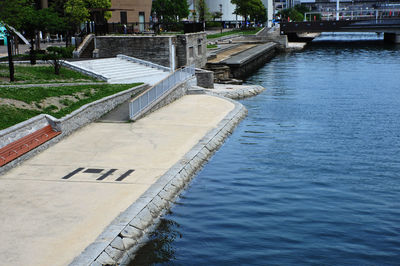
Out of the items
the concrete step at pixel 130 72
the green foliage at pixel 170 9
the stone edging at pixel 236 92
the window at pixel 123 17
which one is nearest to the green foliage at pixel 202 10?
the green foliage at pixel 170 9

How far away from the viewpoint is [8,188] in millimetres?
18719

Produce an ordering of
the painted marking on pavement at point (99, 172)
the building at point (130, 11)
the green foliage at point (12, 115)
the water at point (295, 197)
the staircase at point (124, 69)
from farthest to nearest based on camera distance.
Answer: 1. the building at point (130, 11)
2. the staircase at point (124, 69)
3. the green foliage at point (12, 115)
4. the painted marking on pavement at point (99, 172)
5. the water at point (295, 197)

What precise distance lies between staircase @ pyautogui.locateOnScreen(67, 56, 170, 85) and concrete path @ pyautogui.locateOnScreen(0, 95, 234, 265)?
927 centimetres

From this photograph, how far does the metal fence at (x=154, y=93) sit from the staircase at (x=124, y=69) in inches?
63.9

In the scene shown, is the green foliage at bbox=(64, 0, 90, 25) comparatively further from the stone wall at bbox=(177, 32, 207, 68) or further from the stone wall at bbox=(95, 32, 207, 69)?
the stone wall at bbox=(177, 32, 207, 68)

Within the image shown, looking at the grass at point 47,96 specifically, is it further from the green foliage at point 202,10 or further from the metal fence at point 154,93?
the green foliage at point 202,10

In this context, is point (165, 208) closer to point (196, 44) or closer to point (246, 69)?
point (196, 44)

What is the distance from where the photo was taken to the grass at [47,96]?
25031mm

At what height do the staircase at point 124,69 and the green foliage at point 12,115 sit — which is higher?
the staircase at point 124,69

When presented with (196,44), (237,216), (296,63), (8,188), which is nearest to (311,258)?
(237,216)

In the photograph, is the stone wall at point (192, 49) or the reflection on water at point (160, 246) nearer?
the reflection on water at point (160, 246)

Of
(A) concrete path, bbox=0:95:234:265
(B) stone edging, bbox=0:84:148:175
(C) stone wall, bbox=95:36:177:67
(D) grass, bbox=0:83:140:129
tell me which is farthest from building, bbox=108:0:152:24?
(A) concrete path, bbox=0:95:234:265

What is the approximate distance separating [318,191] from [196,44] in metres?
32.7

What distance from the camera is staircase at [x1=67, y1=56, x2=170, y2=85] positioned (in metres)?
39.2
